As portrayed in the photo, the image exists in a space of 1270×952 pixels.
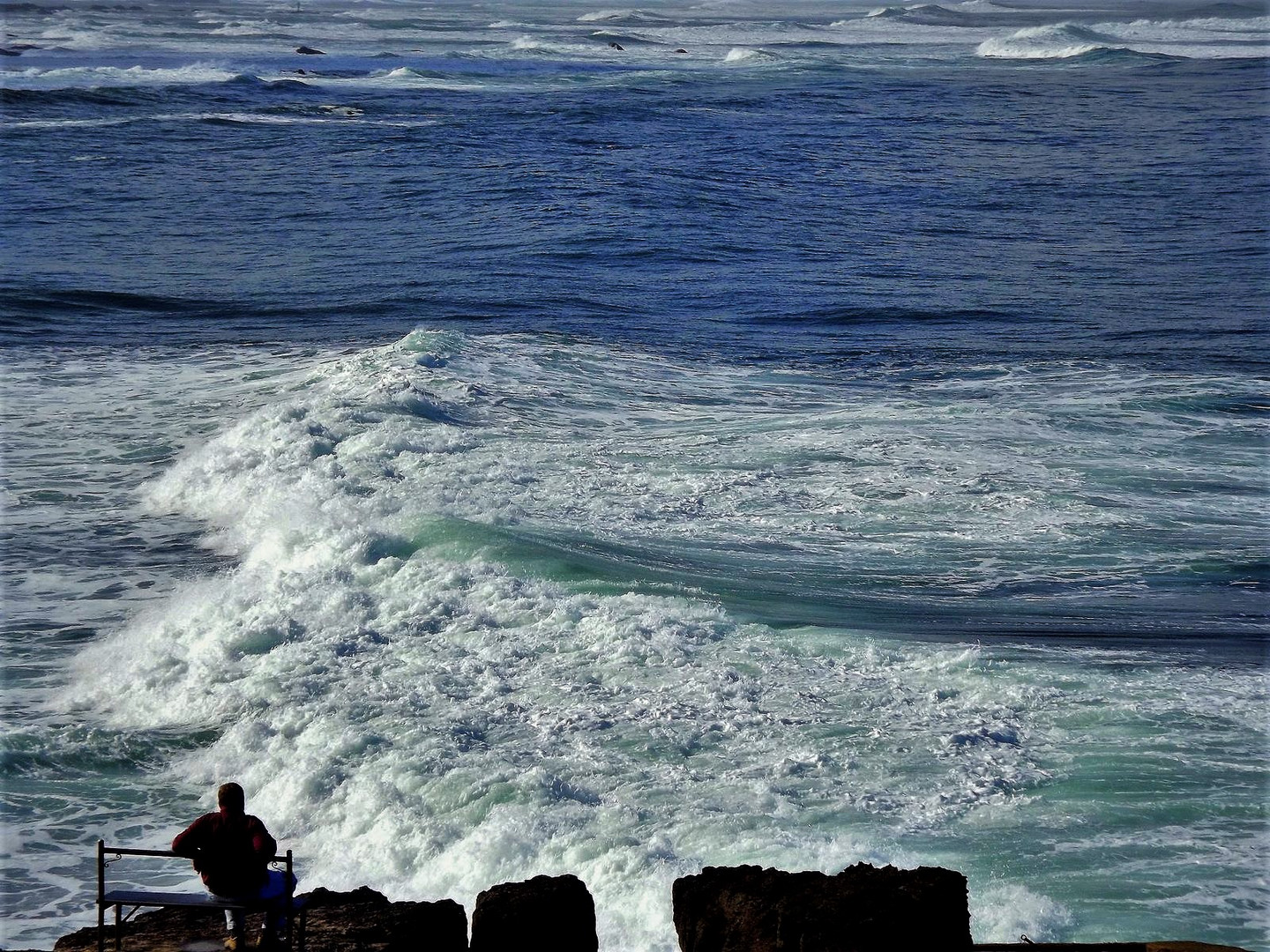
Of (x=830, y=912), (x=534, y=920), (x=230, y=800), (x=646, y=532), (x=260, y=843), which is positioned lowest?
(x=646, y=532)

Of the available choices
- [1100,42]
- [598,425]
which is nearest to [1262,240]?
[598,425]

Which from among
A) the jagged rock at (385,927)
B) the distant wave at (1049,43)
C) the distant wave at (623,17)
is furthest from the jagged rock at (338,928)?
the distant wave at (623,17)

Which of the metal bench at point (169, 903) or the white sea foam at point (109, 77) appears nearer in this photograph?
the metal bench at point (169, 903)

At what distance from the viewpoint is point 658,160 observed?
35.0 metres

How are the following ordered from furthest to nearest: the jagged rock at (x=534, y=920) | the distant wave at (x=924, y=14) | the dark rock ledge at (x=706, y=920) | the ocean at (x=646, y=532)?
the distant wave at (x=924, y=14) < the ocean at (x=646, y=532) < the jagged rock at (x=534, y=920) < the dark rock ledge at (x=706, y=920)

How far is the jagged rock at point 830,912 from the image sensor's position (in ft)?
17.0

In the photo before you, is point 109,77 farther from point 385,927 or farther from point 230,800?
point 385,927

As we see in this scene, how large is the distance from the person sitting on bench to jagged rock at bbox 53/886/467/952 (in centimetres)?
18

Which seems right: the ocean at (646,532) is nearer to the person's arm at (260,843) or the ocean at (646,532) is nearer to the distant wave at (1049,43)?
the person's arm at (260,843)

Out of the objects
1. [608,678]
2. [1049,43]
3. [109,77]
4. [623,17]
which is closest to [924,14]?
[623,17]

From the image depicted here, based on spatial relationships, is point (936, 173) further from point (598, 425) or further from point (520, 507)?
point (520, 507)

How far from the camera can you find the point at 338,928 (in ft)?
18.8

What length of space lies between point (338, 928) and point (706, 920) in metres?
1.42

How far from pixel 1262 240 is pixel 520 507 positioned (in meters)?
18.9
